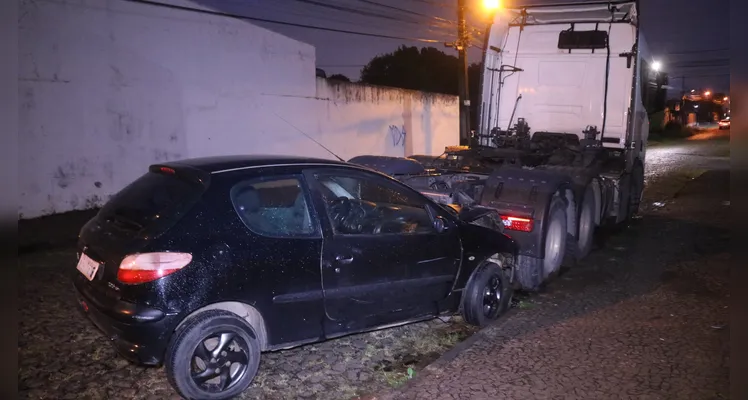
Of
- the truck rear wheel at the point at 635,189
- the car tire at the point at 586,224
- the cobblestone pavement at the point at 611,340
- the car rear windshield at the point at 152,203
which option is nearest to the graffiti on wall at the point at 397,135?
the truck rear wheel at the point at 635,189

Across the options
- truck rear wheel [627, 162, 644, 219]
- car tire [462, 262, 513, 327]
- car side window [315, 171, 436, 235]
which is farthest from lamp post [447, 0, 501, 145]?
car side window [315, 171, 436, 235]

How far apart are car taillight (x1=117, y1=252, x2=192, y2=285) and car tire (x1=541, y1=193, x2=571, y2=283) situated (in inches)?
174

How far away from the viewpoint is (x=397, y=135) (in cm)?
1969

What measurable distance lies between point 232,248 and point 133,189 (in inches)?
37.4

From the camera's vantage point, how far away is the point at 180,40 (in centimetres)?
1216

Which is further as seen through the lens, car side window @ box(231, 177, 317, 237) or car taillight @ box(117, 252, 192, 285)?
car side window @ box(231, 177, 317, 237)

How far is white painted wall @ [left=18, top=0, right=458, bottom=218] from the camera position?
32.5 ft

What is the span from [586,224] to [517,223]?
219cm

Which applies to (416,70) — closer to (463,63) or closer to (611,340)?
(463,63)

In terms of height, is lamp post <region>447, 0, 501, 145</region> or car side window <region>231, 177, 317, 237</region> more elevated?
lamp post <region>447, 0, 501, 145</region>

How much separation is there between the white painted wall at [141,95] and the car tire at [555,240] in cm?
709

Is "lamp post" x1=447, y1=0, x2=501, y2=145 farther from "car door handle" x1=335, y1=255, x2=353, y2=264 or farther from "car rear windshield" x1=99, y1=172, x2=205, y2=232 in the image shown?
"car rear windshield" x1=99, y1=172, x2=205, y2=232

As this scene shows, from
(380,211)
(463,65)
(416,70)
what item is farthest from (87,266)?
(416,70)

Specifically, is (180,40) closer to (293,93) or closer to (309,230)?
(293,93)
